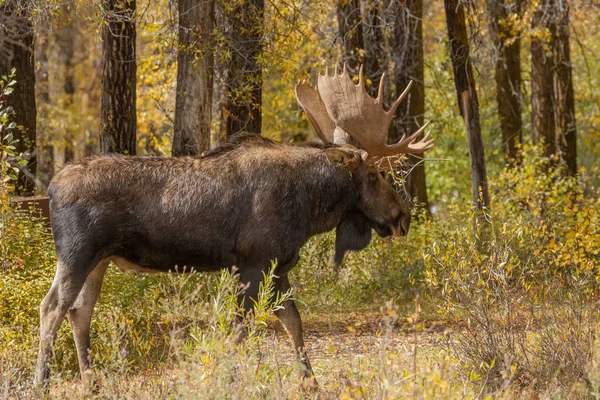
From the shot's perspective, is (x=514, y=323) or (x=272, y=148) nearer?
(x=514, y=323)

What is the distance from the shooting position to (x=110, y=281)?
10148 millimetres

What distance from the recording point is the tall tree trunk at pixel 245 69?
12805 millimetres

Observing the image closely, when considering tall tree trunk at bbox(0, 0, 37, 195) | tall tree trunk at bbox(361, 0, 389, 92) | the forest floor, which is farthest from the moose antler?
tall tree trunk at bbox(361, 0, 389, 92)

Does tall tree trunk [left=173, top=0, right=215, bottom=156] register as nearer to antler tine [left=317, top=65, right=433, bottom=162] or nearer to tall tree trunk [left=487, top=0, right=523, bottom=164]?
antler tine [left=317, top=65, right=433, bottom=162]

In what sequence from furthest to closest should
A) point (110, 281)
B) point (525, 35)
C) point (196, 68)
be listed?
point (525, 35) → point (196, 68) → point (110, 281)

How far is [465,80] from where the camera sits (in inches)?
556

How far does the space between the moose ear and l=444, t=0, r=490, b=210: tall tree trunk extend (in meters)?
5.77

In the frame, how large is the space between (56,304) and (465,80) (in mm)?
7902

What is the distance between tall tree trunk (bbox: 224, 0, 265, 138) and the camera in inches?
504

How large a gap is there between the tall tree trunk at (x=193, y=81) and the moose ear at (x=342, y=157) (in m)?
3.48

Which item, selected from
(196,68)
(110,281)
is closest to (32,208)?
(110,281)

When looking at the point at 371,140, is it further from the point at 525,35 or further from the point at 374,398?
the point at 525,35

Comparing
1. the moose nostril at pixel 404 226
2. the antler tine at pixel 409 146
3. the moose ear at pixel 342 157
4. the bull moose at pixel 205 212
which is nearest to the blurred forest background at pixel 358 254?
the moose nostril at pixel 404 226

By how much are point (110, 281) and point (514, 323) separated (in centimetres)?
A: 414
